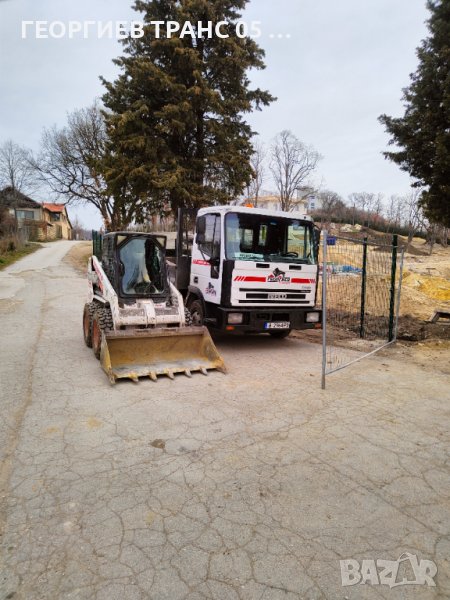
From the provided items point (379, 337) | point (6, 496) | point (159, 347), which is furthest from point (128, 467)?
point (379, 337)

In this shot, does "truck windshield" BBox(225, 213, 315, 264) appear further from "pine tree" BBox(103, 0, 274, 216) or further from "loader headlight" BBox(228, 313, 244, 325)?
"pine tree" BBox(103, 0, 274, 216)

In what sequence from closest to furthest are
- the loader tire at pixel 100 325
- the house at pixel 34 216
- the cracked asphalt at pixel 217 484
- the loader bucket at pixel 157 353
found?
the cracked asphalt at pixel 217 484, the loader bucket at pixel 157 353, the loader tire at pixel 100 325, the house at pixel 34 216

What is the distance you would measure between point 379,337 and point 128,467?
715 cm

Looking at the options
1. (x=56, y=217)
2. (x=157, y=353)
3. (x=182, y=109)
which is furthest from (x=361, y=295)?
(x=56, y=217)

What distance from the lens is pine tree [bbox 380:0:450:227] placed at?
8531 mm

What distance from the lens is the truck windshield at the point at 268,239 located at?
7.39 metres

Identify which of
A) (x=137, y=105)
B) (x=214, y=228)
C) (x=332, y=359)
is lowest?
(x=332, y=359)

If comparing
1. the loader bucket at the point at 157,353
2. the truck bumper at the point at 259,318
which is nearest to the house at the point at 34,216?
the truck bumper at the point at 259,318

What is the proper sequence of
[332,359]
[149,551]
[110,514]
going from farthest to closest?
[332,359] → [110,514] → [149,551]

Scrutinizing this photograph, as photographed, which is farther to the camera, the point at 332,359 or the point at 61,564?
the point at 332,359

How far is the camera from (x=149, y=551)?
250 cm

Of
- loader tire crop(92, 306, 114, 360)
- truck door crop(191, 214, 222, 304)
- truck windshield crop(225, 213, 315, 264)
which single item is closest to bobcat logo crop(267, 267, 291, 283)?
truck windshield crop(225, 213, 315, 264)

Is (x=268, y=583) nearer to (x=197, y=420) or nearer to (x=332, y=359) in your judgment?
(x=197, y=420)

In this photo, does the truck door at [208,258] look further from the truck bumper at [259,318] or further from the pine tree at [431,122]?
the pine tree at [431,122]
